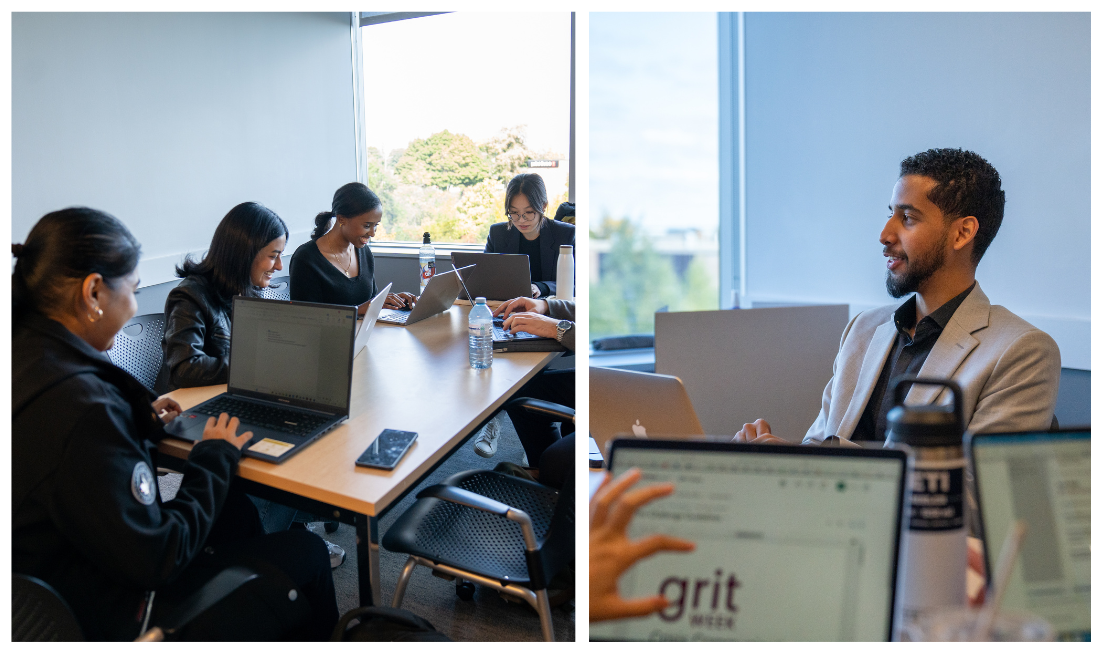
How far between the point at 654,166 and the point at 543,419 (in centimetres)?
119

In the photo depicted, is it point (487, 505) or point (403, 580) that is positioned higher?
point (487, 505)

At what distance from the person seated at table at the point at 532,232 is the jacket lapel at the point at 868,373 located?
5.64 ft

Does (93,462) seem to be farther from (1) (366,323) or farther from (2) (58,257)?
(1) (366,323)

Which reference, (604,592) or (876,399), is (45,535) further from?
(876,399)

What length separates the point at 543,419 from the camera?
227 centimetres

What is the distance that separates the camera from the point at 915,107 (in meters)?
2.29

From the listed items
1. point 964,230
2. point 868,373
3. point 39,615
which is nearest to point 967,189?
point 964,230

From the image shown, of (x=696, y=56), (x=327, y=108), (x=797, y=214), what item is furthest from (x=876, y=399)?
(x=327, y=108)

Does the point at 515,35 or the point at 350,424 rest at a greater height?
the point at 515,35

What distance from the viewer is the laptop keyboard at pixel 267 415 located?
141cm

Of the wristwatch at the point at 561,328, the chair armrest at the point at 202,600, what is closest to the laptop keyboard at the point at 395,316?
the wristwatch at the point at 561,328

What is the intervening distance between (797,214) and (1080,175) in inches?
39.4

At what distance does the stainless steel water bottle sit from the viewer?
0.57 meters

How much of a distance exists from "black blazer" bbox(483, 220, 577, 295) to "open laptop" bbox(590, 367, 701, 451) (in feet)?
6.31
